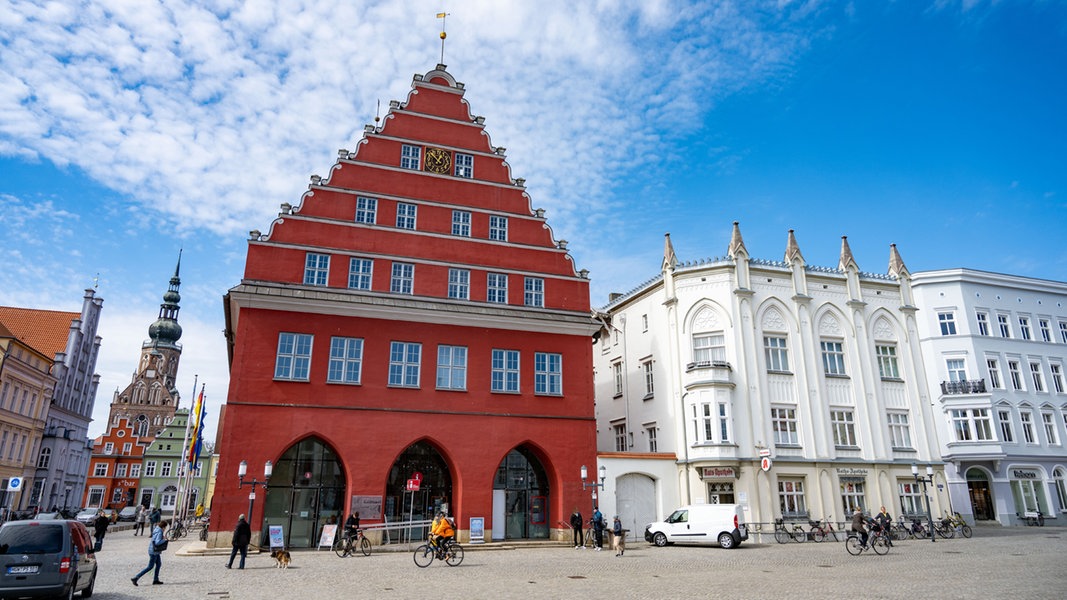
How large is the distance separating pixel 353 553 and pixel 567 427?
1091 cm

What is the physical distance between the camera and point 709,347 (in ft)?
117

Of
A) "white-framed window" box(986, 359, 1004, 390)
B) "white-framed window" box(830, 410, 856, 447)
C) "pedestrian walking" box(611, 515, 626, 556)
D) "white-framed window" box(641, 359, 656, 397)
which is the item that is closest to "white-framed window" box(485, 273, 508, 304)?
"pedestrian walking" box(611, 515, 626, 556)

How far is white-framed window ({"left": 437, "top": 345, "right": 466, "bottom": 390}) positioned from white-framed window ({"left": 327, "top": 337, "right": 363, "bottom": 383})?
139 inches

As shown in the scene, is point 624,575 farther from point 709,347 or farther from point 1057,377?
point 1057,377

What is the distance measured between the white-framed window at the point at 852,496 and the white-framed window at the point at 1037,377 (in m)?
15.8

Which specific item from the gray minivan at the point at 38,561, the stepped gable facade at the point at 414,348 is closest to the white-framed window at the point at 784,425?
the stepped gable facade at the point at 414,348

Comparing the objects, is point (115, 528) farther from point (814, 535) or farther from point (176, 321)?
point (176, 321)

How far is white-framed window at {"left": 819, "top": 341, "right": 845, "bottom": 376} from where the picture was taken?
37.2 m

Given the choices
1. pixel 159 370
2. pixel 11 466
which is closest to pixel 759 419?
pixel 11 466

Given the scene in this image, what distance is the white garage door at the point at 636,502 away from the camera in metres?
32.5

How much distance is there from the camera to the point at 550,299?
32.0 m

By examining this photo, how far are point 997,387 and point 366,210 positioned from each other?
39187 millimetres

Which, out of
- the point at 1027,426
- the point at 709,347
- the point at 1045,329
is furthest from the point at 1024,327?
the point at 709,347

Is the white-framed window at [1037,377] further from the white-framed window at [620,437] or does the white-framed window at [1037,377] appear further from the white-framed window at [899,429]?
the white-framed window at [620,437]
